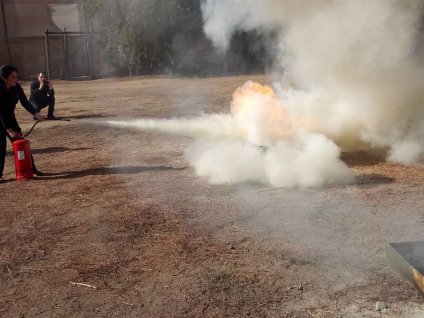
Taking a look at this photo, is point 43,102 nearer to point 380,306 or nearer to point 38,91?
point 38,91

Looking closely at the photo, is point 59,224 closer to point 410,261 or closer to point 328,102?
point 410,261

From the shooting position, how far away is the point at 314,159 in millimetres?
6738

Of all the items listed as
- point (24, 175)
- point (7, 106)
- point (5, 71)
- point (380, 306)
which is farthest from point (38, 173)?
point (380, 306)

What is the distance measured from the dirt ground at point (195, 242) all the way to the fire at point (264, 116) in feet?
4.17

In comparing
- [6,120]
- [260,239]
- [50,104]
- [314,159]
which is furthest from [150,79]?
[260,239]

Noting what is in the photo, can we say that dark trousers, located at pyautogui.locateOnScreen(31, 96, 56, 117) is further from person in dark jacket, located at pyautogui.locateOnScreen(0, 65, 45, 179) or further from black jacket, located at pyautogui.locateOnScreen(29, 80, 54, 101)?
person in dark jacket, located at pyautogui.locateOnScreen(0, 65, 45, 179)

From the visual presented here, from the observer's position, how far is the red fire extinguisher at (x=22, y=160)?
24.5 ft

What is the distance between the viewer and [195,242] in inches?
194

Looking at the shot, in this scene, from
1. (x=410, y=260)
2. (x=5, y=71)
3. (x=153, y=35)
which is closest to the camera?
(x=410, y=260)

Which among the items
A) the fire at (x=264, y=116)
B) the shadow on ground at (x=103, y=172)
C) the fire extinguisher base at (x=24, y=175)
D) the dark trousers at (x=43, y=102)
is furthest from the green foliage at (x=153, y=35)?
the fire extinguisher base at (x=24, y=175)

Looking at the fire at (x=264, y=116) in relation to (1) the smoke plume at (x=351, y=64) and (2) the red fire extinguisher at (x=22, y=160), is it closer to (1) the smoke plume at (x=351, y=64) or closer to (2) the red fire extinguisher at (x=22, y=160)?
(1) the smoke plume at (x=351, y=64)

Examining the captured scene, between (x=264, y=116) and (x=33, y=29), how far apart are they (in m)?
26.4

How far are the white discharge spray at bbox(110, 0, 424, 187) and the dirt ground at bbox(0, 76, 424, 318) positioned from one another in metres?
0.47

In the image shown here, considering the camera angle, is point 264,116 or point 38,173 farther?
point 264,116
